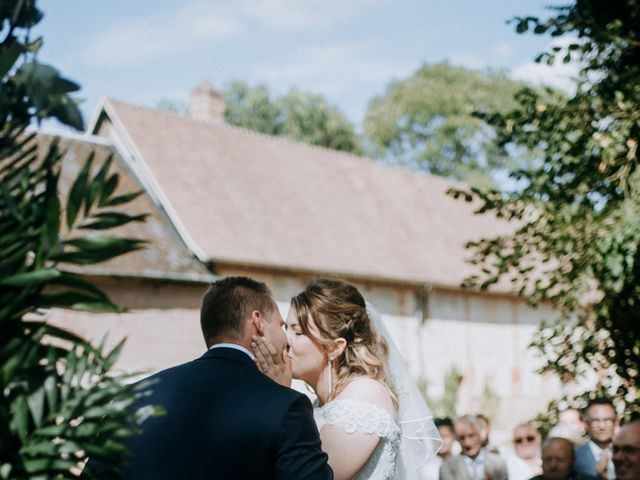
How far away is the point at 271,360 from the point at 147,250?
15206 mm

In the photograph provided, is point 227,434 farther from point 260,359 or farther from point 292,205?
point 292,205

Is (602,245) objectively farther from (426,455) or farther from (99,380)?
(99,380)

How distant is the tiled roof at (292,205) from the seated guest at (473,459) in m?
12.5

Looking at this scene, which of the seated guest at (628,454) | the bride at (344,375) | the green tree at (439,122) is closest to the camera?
the bride at (344,375)

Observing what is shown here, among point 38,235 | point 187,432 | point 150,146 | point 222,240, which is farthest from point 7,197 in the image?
point 150,146

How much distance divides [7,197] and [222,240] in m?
19.0

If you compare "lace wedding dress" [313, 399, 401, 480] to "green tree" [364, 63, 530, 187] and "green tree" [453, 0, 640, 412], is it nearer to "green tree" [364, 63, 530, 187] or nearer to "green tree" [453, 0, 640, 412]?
"green tree" [453, 0, 640, 412]

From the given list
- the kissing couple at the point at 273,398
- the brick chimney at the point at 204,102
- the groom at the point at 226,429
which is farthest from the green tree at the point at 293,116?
the groom at the point at 226,429

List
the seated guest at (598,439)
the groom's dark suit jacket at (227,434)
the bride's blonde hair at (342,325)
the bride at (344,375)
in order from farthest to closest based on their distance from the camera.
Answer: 1. the seated guest at (598,439)
2. the bride's blonde hair at (342,325)
3. the bride at (344,375)
4. the groom's dark suit jacket at (227,434)

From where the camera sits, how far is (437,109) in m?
44.9

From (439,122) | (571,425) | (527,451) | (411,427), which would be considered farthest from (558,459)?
(439,122)

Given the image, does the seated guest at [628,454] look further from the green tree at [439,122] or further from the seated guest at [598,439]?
the green tree at [439,122]

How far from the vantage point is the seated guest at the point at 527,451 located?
7.81 m

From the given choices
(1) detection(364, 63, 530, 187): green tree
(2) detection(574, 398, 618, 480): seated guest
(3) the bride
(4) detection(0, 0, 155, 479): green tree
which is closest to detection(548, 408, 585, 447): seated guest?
(2) detection(574, 398, 618, 480): seated guest
